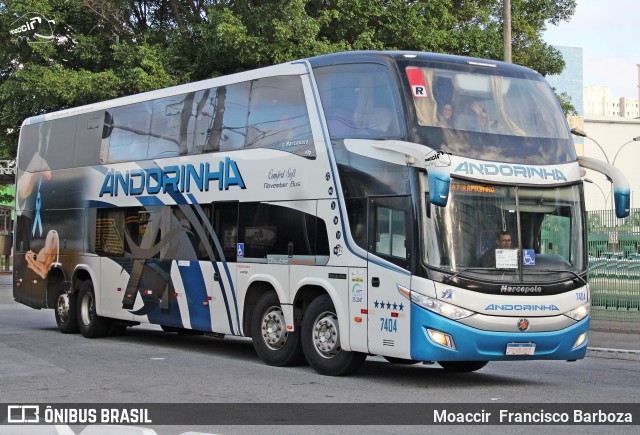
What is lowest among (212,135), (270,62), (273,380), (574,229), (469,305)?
(273,380)

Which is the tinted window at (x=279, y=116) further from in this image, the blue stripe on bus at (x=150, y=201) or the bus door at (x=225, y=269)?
the blue stripe on bus at (x=150, y=201)

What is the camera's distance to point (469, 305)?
12383mm

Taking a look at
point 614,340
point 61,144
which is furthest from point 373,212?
point 61,144

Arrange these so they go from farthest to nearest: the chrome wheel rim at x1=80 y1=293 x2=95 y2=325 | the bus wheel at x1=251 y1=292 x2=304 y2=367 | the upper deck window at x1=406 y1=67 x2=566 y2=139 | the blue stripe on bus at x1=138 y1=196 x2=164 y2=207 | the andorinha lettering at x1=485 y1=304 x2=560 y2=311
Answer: the chrome wheel rim at x1=80 y1=293 x2=95 y2=325
the blue stripe on bus at x1=138 y1=196 x2=164 y2=207
the bus wheel at x1=251 y1=292 x2=304 y2=367
the upper deck window at x1=406 y1=67 x2=566 y2=139
the andorinha lettering at x1=485 y1=304 x2=560 y2=311

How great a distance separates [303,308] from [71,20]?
1924 cm

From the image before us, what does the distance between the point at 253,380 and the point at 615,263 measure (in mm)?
11436

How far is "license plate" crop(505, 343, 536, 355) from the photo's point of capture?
1254 centimetres

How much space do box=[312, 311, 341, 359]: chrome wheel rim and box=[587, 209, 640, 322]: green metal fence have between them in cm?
962

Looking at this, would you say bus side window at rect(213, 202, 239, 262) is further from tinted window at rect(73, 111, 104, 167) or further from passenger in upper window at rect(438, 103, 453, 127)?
tinted window at rect(73, 111, 104, 167)

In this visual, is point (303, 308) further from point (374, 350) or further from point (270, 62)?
point (270, 62)

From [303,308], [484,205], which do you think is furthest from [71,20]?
[484,205]

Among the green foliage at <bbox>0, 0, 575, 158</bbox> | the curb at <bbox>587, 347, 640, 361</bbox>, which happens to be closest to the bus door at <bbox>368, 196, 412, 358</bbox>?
the curb at <bbox>587, 347, 640, 361</bbox>

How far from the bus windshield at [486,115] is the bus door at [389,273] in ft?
3.25

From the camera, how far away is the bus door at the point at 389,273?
498 inches
